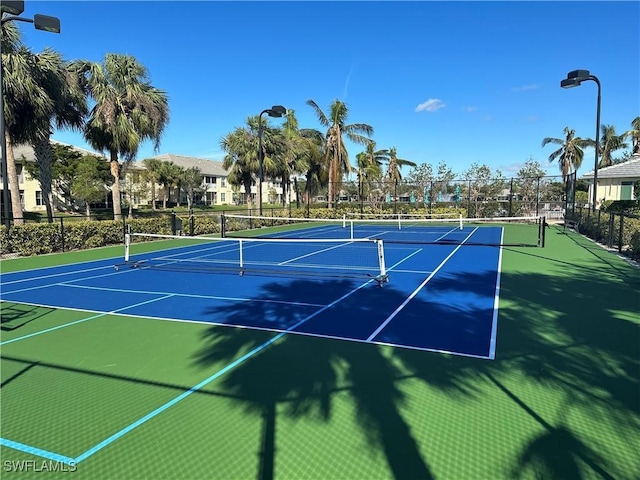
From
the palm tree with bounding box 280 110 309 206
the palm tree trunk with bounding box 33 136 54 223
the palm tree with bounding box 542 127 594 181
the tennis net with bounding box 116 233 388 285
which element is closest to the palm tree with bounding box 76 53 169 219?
the palm tree trunk with bounding box 33 136 54 223

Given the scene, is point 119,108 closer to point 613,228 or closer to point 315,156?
point 613,228

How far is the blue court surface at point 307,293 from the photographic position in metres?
6.40

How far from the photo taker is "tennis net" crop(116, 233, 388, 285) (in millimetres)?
11281

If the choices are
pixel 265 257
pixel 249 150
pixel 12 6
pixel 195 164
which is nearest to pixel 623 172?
pixel 249 150

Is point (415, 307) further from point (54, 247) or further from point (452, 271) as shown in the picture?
point (54, 247)

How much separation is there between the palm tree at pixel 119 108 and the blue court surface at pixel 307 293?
308 inches

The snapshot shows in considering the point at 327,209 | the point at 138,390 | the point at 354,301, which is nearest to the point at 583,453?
the point at 138,390

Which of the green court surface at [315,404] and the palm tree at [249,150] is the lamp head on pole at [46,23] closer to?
the green court surface at [315,404]

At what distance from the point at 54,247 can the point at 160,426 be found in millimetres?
15101

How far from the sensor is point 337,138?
39375 millimetres

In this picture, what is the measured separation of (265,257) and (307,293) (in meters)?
6.07

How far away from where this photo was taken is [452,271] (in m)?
11.4

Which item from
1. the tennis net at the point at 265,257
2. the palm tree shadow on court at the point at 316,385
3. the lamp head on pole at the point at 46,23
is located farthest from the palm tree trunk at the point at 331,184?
the palm tree shadow on court at the point at 316,385

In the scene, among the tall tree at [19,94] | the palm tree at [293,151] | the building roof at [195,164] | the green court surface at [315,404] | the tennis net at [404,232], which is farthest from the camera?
the building roof at [195,164]
